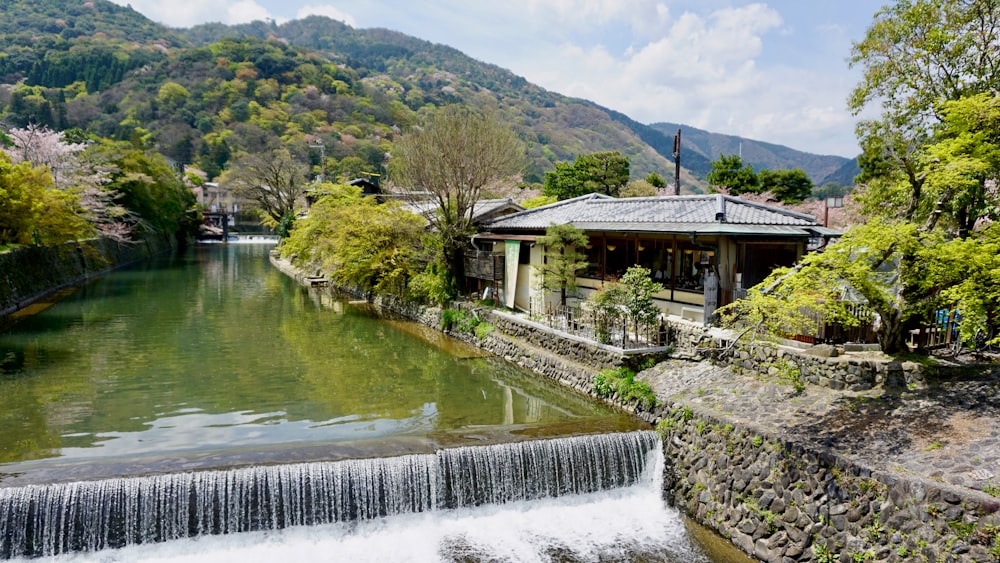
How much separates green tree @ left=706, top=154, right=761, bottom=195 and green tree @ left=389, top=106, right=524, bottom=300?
18.8m

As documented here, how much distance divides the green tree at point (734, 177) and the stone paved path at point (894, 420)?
92.0 feet

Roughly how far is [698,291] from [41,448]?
49.7 ft

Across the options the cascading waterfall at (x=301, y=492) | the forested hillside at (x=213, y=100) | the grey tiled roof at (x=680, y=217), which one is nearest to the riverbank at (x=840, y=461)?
the cascading waterfall at (x=301, y=492)

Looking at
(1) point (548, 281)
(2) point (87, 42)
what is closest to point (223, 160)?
(2) point (87, 42)

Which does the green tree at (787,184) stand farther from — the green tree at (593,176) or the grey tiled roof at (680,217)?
the grey tiled roof at (680,217)

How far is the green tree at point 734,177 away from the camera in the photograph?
1463 inches

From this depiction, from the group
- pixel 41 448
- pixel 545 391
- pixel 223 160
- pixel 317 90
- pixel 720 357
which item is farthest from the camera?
Result: pixel 317 90

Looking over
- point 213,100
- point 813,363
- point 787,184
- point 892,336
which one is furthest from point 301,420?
point 213,100

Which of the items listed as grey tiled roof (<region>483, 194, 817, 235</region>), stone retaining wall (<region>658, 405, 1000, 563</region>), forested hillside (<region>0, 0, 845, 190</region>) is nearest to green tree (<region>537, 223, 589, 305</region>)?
grey tiled roof (<region>483, 194, 817, 235</region>)

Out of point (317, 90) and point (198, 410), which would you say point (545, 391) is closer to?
point (198, 410)

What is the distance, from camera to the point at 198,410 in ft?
43.4

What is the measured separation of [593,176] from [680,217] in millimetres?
25706

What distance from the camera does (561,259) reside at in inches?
717

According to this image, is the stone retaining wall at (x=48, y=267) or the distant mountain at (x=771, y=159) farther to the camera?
the distant mountain at (x=771, y=159)
